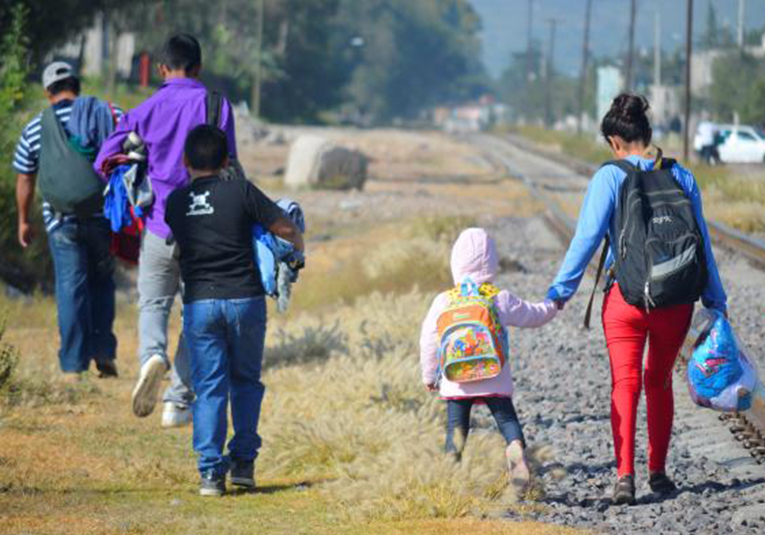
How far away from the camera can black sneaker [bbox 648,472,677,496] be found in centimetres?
696

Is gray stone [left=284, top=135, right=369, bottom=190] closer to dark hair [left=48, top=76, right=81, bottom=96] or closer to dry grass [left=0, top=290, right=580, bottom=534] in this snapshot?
dry grass [left=0, top=290, right=580, bottom=534]

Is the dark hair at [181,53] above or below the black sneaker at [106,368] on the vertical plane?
above

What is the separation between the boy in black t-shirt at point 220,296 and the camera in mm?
7266

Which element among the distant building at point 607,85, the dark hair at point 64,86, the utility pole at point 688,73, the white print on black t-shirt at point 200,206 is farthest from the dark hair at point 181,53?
the distant building at point 607,85

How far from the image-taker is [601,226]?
6.77 metres

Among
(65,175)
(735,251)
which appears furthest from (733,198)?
(65,175)

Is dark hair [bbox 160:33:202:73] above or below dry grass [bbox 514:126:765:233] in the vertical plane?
above

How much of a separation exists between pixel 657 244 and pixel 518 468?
1.07 m

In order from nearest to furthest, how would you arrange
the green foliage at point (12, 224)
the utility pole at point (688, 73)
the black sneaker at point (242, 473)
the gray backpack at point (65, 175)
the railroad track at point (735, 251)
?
the black sneaker at point (242, 473) < the railroad track at point (735, 251) < the gray backpack at point (65, 175) < the green foliage at point (12, 224) < the utility pole at point (688, 73)

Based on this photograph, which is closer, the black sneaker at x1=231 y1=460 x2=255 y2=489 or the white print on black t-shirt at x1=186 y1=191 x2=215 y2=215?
the white print on black t-shirt at x1=186 y1=191 x2=215 y2=215

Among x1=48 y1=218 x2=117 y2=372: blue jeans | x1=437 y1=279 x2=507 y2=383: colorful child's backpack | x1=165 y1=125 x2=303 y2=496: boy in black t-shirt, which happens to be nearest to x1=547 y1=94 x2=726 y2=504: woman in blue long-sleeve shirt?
x1=437 y1=279 x2=507 y2=383: colorful child's backpack

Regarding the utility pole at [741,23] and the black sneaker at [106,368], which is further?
the utility pole at [741,23]

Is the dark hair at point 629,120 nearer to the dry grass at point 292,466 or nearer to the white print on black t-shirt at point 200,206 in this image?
the dry grass at point 292,466

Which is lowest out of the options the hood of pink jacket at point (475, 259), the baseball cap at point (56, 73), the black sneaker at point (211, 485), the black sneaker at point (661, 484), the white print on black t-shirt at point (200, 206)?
the black sneaker at point (211, 485)
